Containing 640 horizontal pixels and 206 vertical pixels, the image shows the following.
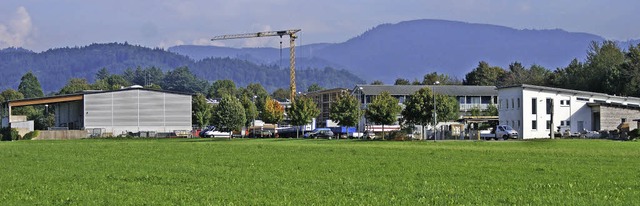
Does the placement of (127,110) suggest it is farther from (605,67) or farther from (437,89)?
(605,67)

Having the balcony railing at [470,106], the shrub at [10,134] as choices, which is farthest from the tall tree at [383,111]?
the balcony railing at [470,106]

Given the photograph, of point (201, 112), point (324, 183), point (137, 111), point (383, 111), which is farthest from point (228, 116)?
point (324, 183)

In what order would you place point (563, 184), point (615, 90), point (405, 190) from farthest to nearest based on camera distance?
point (615, 90) < point (563, 184) < point (405, 190)

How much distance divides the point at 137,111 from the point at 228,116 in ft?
62.7

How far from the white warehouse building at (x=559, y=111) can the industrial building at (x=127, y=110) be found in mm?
46763

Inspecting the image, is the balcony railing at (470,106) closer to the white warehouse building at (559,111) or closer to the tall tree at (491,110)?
the tall tree at (491,110)

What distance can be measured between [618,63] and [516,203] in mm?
121510

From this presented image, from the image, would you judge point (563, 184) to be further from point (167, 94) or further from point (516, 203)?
point (167, 94)

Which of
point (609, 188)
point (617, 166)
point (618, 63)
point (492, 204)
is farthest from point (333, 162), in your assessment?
point (618, 63)

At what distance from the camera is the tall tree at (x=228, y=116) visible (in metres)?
106

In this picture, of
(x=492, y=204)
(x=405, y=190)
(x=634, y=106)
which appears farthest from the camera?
(x=634, y=106)

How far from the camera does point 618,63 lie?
424 ft

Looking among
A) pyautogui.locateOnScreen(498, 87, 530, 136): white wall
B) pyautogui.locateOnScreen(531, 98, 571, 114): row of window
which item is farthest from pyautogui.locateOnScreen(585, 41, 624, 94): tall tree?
pyautogui.locateOnScreen(498, 87, 530, 136): white wall

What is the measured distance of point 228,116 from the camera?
106000 mm
